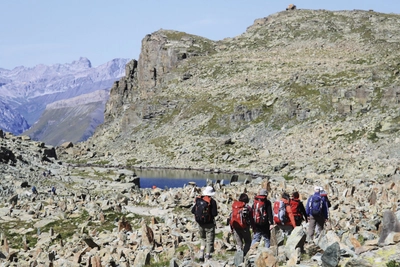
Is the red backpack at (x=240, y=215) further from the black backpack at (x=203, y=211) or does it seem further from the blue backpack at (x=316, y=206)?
the blue backpack at (x=316, y=206)

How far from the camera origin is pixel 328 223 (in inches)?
896

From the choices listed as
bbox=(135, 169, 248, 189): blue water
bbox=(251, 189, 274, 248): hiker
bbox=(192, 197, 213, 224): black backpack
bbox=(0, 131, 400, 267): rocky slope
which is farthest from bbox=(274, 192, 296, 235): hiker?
bbox=(135, 169, 248, 189): blue water

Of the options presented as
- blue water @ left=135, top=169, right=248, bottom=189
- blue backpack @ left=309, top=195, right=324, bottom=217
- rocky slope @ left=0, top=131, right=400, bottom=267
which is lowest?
blue water @ left=135, top=169, right=248, bottom=189

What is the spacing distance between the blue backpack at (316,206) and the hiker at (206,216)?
397 cm

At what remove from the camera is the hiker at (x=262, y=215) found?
56.4ft

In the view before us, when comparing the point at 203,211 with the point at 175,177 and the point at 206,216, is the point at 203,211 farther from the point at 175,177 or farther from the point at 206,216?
the point at 175,177

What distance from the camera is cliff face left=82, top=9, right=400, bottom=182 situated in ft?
288

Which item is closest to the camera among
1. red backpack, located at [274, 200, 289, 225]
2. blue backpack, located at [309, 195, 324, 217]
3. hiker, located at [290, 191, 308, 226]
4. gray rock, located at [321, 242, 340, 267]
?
gray rock, located at [321, 242, 340, 267]

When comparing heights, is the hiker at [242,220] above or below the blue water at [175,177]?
above

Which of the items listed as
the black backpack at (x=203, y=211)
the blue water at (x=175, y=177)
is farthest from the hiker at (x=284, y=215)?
the blue water at (x=175, y=177)

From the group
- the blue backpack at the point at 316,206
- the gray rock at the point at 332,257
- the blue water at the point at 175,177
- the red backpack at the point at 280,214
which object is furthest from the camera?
the blue water at the point at 175,177

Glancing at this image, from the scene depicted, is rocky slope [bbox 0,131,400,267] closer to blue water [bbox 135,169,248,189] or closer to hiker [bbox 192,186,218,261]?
hiker [bbox 192,186,218,261]

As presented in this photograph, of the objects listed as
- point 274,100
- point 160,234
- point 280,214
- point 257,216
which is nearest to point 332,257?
point 257,216

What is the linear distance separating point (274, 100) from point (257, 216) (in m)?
106
